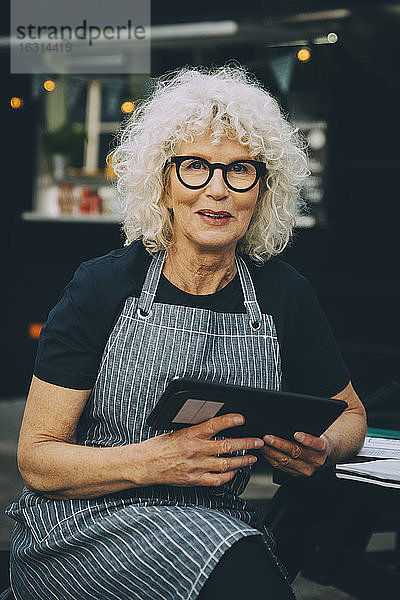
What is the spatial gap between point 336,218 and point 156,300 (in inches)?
149

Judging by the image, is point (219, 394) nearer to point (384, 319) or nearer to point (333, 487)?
Answer: point (333, 487)

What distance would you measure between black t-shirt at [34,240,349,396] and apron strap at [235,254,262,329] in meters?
0.02

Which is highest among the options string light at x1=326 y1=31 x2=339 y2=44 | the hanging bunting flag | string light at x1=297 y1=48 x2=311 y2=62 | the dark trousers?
string light at x1=326 y1=31 x2=339 y2=44

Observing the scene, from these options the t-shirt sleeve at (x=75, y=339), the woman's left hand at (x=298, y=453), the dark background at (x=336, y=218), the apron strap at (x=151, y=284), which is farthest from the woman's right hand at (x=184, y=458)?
the dark background at (x=336, y=218)

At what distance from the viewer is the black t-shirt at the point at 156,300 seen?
173 cm

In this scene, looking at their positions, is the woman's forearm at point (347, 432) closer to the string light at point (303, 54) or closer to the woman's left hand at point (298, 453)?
the woman's left hand at point (298, 453)

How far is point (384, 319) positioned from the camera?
5.30m

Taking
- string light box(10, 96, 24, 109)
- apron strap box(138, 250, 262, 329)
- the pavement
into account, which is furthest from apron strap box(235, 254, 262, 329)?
string light box(10, 96, 24, 109)

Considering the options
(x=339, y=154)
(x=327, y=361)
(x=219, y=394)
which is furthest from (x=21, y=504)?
(x=339, y=154)

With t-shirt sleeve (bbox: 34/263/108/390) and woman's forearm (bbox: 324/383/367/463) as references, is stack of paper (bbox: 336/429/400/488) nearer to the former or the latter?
woman's forearm (bbox: 324/383/367/463)

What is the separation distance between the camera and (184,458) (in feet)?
5.25

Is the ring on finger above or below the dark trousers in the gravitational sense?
above

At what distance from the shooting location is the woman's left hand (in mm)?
1700

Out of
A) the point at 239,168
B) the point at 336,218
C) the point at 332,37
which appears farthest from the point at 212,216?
the point at 336,218
